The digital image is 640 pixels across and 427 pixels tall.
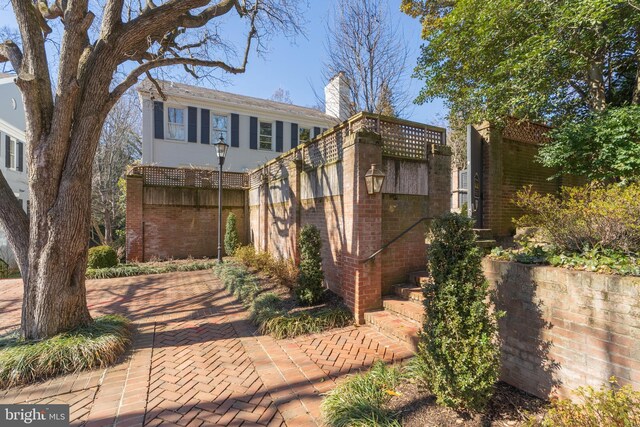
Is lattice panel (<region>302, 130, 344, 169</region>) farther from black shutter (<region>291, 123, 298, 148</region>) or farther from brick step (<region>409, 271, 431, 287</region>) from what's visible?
black shutter (<region>291, 123, 298, 148</region>)

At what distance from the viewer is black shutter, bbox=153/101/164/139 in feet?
43.3

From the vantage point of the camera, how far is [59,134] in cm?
383

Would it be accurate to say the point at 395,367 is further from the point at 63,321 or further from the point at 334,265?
the point at 63,321

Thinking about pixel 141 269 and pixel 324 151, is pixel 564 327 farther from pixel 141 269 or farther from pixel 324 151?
pixel 141 269

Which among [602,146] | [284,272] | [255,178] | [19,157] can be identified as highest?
[19,157]

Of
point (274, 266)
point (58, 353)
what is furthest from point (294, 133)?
point (58, 353)

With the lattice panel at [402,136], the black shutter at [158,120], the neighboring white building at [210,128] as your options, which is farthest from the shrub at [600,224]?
the black shutter at [158,120]

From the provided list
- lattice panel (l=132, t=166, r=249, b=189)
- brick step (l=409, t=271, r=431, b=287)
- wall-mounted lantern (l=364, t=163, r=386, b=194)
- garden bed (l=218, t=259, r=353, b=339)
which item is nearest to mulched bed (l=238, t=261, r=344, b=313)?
garden bed (l=218, t=259, r=353, b=339)

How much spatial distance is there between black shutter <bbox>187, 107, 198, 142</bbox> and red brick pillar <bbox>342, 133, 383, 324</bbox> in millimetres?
11528

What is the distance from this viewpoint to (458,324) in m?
2.41

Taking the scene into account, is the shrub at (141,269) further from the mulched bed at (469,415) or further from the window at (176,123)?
the mulched bed at (469,415)

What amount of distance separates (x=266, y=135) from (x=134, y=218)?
7.93 m

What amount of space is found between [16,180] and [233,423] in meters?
19.0

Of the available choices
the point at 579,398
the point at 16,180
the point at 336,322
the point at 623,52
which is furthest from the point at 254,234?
the point at 16,180
